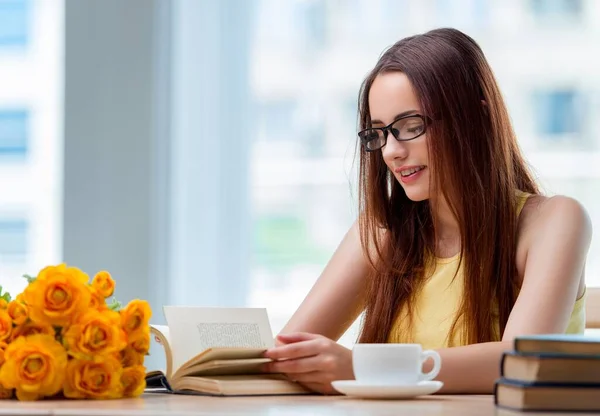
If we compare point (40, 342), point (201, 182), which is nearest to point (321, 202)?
point (201, 182)

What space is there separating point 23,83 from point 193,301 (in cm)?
108

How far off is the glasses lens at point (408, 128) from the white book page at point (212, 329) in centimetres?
45

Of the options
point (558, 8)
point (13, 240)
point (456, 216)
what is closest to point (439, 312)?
point (456, 216)

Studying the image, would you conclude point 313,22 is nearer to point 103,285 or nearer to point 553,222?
point 553,222

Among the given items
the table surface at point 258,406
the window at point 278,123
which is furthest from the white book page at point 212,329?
the window at point 278,123

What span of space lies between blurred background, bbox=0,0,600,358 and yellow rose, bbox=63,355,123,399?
200 cm

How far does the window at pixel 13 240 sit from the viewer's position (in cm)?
351

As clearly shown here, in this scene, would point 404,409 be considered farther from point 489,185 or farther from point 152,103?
point 152,103

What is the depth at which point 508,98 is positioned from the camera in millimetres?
3264

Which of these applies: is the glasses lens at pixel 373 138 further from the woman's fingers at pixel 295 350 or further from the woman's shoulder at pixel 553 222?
the woman's fingers at pixel 295 350

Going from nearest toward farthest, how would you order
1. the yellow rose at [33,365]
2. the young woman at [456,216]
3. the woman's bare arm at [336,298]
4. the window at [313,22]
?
the yellow rose at [33,365] → the young woman at [456,216] → the woman's bare arm at [336,298] → the window at [313,22]

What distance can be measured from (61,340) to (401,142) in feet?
2.60

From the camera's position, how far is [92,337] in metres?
1.16

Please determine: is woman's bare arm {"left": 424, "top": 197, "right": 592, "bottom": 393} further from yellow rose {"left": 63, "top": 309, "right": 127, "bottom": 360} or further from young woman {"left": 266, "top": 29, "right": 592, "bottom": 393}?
yellow rose {"left": 63, "top": 309, "right": 127, "bottom": 360}
